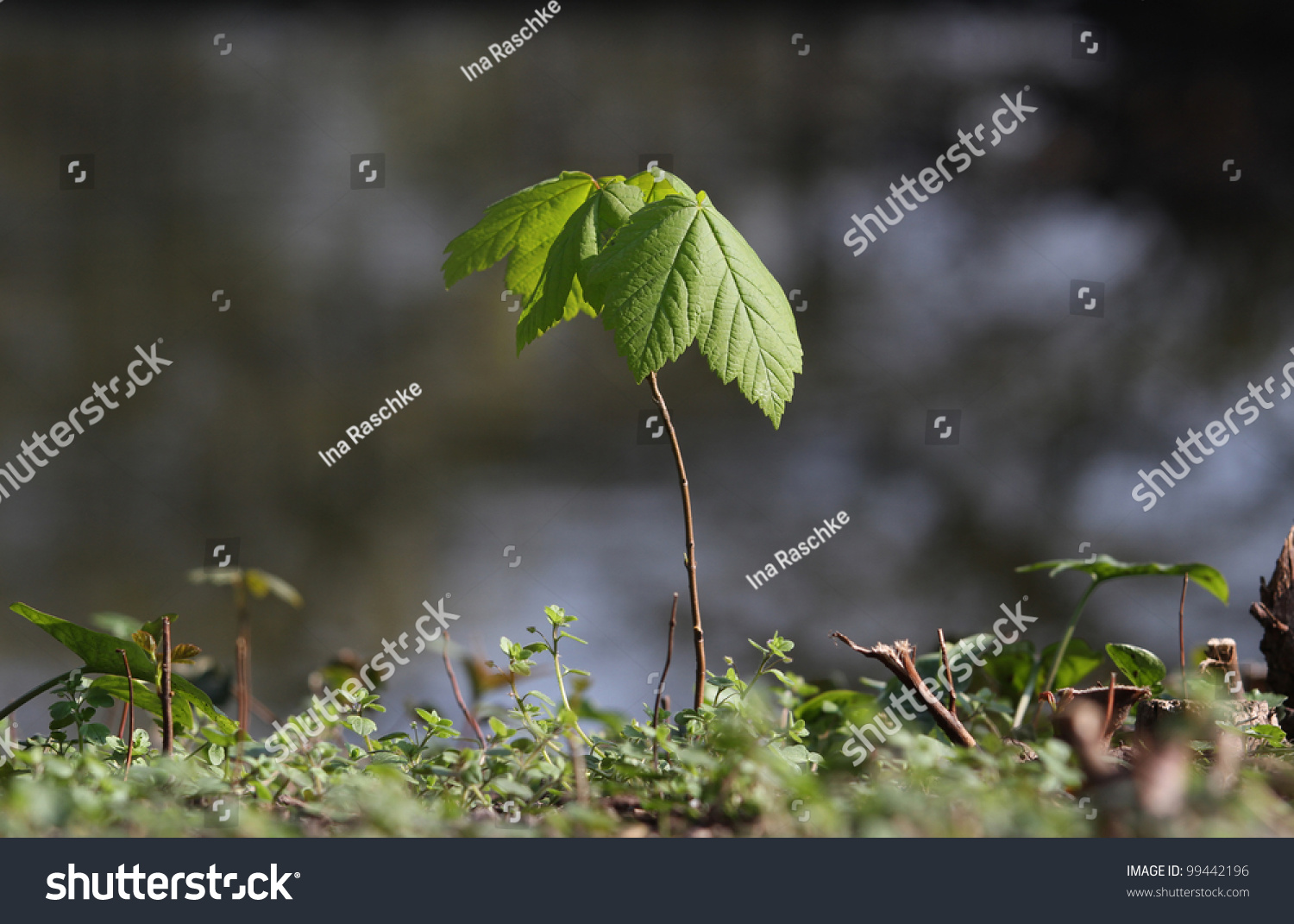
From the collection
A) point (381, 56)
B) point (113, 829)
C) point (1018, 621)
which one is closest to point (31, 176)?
point (381, 56)

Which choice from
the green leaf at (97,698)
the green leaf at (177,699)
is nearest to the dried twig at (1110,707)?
the green leaf at (177,699)

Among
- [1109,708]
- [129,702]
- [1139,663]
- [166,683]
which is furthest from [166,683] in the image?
[1139,663]

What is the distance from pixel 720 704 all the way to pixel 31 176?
7.57 feet

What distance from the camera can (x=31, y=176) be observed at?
6.62 feet

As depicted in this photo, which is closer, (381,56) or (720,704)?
(720,704)

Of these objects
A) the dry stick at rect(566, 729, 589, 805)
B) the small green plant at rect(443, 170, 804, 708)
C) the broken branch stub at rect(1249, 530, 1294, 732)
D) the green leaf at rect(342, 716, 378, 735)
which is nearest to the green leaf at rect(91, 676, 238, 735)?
the green leaf at rect(342, 716, 378, 735)

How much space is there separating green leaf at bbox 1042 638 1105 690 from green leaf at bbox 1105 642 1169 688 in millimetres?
158

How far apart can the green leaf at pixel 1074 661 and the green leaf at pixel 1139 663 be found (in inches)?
6.2

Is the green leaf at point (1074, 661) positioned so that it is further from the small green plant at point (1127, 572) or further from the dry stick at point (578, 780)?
the dry stick at point (578, 780)

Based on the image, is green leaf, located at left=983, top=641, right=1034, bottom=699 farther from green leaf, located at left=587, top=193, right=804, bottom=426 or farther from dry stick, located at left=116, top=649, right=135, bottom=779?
dry stick, located at left=116, top=649, right=135, bottom=779

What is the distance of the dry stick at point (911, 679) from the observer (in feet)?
2.24
